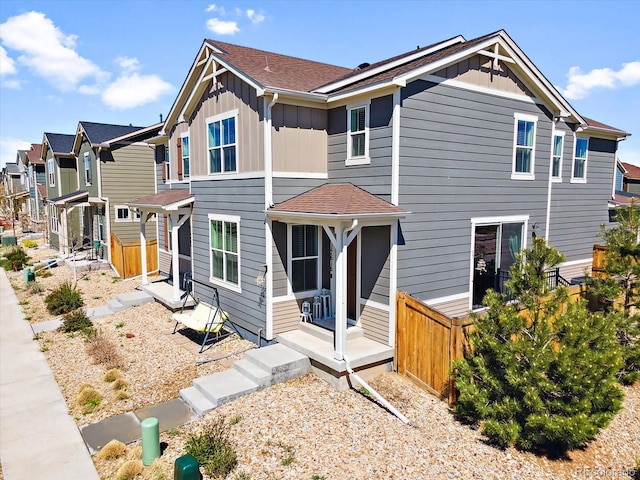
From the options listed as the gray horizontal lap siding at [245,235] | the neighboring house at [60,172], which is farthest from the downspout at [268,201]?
the neighboring house at [60,172]

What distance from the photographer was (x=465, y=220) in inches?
392

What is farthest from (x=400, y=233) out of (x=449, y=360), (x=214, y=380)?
(x=214, y=380)

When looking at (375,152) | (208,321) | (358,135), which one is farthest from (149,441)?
(358,135)

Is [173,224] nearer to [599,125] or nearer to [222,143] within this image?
[222,143]

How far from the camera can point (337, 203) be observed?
27.2 feet

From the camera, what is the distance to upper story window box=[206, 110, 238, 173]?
10531 mm

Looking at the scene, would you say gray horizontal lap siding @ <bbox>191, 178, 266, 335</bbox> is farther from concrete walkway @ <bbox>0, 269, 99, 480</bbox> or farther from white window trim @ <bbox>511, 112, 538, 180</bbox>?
white window trim @ <bbox>511, 112, 538, 180</bbox>

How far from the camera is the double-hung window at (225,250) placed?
421 inches

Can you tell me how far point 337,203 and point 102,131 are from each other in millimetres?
18345

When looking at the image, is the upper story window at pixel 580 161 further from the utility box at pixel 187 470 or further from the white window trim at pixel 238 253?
the utility box at pixel 187 470

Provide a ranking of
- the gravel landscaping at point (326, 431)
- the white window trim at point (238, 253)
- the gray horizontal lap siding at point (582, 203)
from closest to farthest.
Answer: the gravel landscaping at point (326, 431) < the white window trim at point (238, 253) < the gray horizontal lap siding at point (582, 203)

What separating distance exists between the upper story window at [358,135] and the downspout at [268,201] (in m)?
1.71

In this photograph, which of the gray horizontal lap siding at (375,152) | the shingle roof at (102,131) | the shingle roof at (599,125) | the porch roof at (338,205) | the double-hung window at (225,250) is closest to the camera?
the porch roof at (338,205)

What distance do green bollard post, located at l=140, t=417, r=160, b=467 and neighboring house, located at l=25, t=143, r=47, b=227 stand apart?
30064 millimetres
